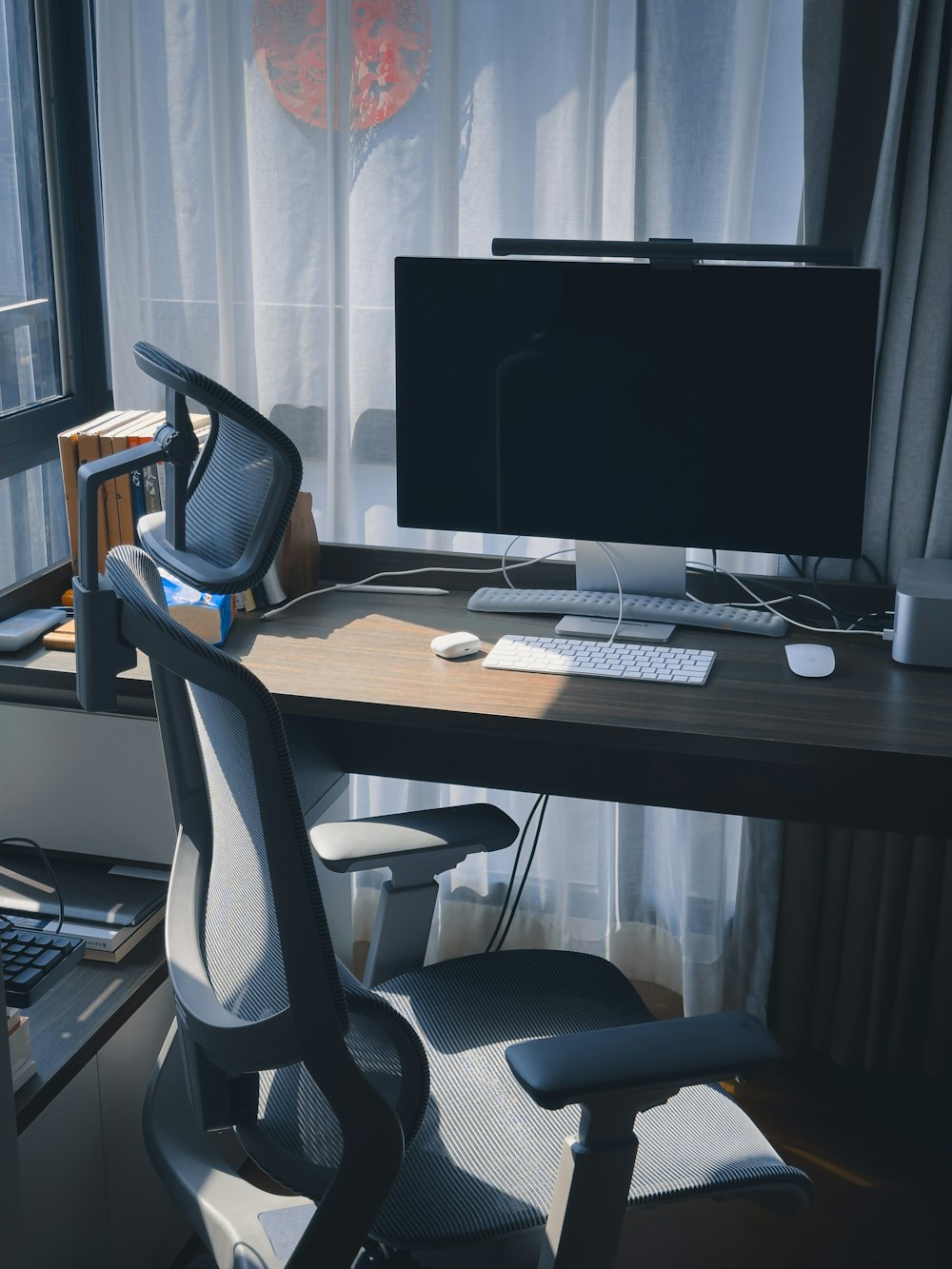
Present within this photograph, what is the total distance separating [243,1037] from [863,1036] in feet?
5.07

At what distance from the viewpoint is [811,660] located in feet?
5.78

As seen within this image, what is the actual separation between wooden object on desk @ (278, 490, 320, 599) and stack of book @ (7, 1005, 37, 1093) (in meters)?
0.84

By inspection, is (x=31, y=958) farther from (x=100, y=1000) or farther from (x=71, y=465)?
(x=71, y=465)

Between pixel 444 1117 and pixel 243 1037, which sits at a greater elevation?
pixel 243 1037

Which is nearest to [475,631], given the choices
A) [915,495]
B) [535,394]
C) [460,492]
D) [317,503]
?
[460,492]

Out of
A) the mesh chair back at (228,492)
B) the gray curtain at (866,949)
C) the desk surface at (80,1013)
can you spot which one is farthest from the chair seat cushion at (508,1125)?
the gray curtain at (866,949)

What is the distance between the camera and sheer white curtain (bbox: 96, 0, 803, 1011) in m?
1.98

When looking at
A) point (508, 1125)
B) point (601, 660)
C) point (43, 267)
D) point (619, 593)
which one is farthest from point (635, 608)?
point (43, 267)

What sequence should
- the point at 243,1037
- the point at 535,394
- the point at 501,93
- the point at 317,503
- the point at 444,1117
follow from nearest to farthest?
1. the point at 243,1037
2. the point at 444,1117
3. the point at 535,394
4. the point at 501,93
5. the point at 317,503

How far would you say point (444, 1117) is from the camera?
125cm

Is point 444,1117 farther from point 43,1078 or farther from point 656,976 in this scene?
point 656,976

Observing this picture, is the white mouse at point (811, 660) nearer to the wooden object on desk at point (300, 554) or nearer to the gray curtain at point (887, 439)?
the gray curtain at point (887, 439)

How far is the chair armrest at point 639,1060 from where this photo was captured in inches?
38.9

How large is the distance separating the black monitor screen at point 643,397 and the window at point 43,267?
0.83 meters
